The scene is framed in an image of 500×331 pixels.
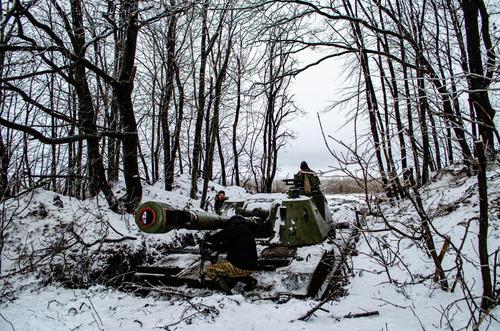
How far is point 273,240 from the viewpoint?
7551 mm

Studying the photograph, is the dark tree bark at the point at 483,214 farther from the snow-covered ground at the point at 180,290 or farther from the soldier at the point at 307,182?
the soldier at the point at 307,182

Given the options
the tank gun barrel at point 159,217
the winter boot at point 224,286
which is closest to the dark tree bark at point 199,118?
the winter boot at point 224,286

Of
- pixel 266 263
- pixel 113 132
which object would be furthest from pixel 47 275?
pixel 266 263

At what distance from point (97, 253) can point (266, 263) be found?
377cm

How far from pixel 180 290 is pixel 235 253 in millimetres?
980

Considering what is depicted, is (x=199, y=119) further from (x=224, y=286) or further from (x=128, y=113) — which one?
(x=224, y=286)

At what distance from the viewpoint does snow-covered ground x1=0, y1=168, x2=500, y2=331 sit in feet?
15.0

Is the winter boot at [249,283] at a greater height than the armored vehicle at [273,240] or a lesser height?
lesser

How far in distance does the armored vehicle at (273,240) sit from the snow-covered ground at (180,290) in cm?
34

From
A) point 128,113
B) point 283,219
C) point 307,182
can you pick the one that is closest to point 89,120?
point 128,113

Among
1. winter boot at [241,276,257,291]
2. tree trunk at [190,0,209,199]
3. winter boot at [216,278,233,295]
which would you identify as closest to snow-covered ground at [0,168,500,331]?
winter boot at [216,278,233,295]

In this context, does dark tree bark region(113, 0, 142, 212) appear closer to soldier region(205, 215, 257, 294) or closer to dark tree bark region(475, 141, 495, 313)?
soldier region(205, 215, 257, 294)

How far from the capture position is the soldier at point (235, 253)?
5.70 m

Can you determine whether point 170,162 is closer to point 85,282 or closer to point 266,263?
point 85,282
